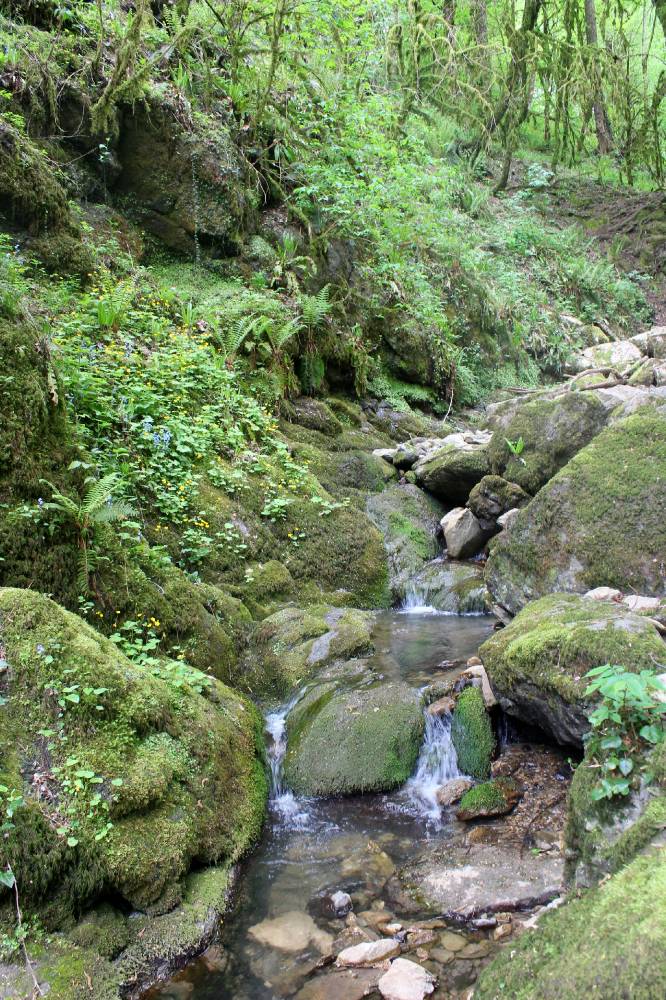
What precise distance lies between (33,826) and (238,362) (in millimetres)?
6883

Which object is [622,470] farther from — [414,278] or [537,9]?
[537,9]

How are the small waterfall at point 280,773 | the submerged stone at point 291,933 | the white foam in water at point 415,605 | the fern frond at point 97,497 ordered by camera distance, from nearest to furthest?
the submerged stone at point 291,933 < the small waterfall at point 280,773 < the fern frond at point 97,497 < the white foam in water at point 415,605

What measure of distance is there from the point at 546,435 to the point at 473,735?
4.53 metres

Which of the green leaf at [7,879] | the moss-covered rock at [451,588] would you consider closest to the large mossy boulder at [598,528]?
the moss-covered rock at [451,588]

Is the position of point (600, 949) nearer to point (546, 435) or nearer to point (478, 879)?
point (478, 879)

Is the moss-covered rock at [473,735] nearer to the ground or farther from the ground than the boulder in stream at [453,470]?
nearer to the ground

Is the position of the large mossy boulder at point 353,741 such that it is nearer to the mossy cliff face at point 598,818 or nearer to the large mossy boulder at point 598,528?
the mossy cliff face at point 598,818

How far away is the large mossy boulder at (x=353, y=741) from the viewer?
4.54 meters

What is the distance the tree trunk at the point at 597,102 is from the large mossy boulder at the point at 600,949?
21.6m

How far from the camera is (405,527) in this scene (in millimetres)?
8758

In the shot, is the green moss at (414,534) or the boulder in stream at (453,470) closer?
the green moss at (414,534)

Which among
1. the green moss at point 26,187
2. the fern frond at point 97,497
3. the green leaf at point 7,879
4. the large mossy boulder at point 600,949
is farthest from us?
the green moss at point 26,187

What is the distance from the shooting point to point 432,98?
65.0 ft

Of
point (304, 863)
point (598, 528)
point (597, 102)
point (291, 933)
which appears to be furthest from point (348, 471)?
point (597, 102)
